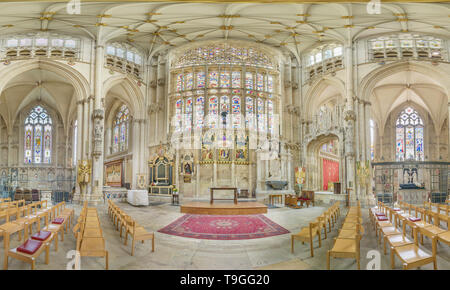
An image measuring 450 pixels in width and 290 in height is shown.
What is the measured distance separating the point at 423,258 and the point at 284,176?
16366mm

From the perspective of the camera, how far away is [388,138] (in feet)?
92.1

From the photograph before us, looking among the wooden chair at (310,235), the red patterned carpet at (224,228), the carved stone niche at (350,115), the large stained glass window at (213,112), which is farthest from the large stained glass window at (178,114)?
the wooden chair at (310,235)

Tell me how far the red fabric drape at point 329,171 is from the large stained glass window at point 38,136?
24303mm

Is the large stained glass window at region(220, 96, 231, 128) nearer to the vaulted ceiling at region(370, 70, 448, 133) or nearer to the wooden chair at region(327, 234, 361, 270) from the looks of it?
the vaulted ceiling at region(370, 70, 448, 133)

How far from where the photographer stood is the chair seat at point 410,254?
4.62m

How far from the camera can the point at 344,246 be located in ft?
17.1

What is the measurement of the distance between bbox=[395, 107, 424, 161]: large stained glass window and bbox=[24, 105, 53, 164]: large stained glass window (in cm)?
3230

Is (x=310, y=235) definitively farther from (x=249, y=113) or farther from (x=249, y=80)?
(x=249, y=80)

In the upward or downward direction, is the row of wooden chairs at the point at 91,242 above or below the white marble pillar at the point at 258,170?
below

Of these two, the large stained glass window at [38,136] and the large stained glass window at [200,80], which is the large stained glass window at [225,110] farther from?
the large stained glass window at [38,136]

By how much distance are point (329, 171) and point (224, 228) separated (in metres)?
18.3

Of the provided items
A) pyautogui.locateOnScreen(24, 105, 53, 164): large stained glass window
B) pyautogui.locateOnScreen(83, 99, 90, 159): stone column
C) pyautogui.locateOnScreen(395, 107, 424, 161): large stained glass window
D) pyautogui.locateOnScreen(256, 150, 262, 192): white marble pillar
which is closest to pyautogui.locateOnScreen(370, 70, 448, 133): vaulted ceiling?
pyautogui.locateOnScreen(395, 107, 424, 161): large stained glass window

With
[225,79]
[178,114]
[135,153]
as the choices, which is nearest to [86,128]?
[135,153]

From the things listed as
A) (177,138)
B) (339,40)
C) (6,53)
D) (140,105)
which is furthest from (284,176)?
(6,53)
